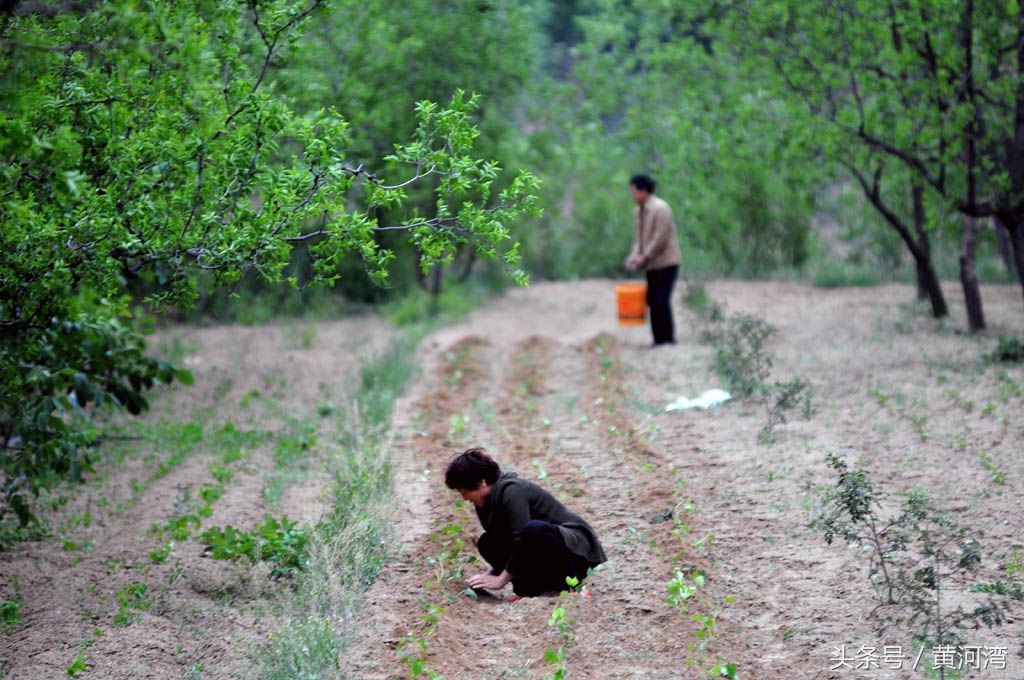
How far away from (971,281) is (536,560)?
742 centimetres

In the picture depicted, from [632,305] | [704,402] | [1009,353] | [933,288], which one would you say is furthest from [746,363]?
[933,288]

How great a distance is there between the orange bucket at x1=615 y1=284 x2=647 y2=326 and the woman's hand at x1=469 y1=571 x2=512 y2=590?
7.59 metres

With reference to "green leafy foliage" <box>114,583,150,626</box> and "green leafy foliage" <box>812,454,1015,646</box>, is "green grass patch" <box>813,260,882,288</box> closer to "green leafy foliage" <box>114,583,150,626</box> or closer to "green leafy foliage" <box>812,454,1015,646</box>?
"green leafy foliage" <box>812,454,1015,646</box>

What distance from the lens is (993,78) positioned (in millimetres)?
11039

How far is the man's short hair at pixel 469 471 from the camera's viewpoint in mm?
6031

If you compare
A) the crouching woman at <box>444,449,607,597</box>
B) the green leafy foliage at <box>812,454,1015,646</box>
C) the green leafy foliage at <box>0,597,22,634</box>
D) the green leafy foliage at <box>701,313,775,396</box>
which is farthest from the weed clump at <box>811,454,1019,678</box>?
the green leafy foliage at <box>0,597,22,634</box>

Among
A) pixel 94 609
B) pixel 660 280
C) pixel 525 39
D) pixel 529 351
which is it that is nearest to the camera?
pixel 94 609

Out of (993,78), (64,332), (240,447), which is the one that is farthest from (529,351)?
(64,332)

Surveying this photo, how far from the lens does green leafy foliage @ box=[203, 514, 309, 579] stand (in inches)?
259

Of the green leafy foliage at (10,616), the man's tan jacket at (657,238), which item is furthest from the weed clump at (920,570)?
the man's tan jacket at (657,238)

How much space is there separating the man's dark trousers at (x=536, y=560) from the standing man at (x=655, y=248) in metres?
6.16

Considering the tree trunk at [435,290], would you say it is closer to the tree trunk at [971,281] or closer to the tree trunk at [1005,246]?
the tree trunk at [971,281]

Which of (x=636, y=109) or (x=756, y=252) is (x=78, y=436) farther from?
(x=636, y=109)

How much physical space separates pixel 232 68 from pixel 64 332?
1898mm
